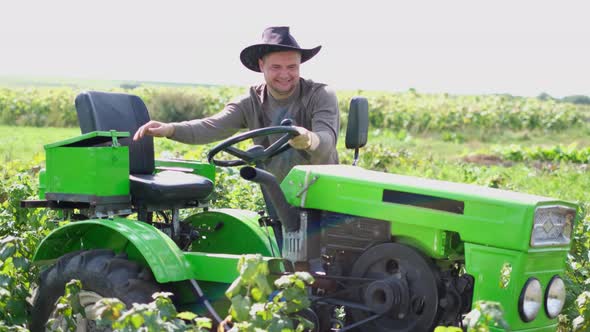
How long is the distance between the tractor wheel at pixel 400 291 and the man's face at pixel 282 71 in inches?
52.2

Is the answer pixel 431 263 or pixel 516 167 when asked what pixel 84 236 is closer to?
pixel 431 263

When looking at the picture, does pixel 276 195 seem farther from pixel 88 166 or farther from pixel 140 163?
pixel 140 163

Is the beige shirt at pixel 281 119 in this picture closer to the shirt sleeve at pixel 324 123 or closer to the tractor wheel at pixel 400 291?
the shirt sleeve at pixel 324 123

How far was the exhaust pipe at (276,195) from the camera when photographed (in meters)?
4.08

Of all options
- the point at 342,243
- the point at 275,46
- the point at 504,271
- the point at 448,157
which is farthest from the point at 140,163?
Result: the point at 448,157

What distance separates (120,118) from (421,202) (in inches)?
82.1

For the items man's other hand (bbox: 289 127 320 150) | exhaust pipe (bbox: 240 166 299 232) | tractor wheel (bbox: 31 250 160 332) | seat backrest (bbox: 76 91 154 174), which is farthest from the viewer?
seat backrest (bbox: 76 91 154 174)

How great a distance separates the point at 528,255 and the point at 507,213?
20 centimetres

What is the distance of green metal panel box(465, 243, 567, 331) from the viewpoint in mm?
3775

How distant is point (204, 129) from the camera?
5172 millimetres

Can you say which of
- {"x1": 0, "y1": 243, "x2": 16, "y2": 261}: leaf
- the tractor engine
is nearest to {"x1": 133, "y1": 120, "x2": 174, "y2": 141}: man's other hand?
{"x1": 0, "y1": 243, "x2": 16, "y2": 261}: leaf

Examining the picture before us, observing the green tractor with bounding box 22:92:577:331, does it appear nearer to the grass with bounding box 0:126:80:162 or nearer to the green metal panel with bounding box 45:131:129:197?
the green metal panel with bounding box 45:131:129:197

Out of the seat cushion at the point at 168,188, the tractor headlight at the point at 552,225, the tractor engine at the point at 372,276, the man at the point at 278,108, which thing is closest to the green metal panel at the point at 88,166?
the seat cushion at the point at 168,188

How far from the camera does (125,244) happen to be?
453 cm
